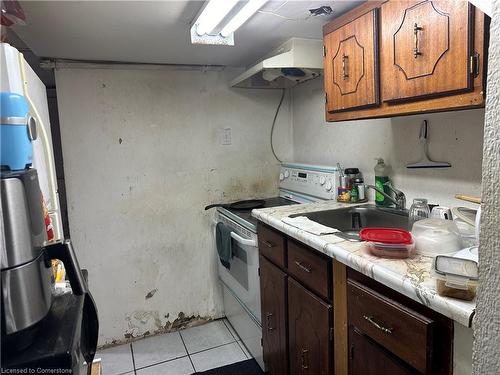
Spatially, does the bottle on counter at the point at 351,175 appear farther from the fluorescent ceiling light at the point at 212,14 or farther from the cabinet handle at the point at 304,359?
the fluorescent ceiling light at the point at 212,14

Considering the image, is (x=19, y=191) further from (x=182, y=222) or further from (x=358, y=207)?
(x=182, y=222)

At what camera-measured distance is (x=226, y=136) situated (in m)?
2.58

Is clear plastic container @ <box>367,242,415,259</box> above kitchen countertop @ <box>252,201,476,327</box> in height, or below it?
above

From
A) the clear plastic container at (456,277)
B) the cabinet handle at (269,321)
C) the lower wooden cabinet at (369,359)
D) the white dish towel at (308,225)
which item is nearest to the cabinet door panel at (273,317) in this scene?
the cabinet handle at (269,321)

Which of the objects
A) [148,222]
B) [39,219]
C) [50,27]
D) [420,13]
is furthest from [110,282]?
[420,13]

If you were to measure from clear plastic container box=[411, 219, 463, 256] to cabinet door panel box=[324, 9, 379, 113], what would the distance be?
0.55 m

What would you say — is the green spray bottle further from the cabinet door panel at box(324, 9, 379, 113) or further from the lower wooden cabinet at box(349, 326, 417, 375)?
the lower wooden cabinet at box(349, 326, 417, 375)

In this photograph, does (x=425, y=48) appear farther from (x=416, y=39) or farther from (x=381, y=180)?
(x=381, y=180)

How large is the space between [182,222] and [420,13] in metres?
1.97

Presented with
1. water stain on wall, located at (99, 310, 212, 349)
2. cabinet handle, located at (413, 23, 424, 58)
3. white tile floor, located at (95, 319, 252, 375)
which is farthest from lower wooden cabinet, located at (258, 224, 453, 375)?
water stain on wall, located at (99, 310, 212, 349)

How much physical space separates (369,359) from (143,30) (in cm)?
172

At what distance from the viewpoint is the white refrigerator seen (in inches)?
38.3

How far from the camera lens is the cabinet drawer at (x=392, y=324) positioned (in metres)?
0.86

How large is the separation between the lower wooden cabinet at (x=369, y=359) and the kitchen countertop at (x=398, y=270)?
227 mm
